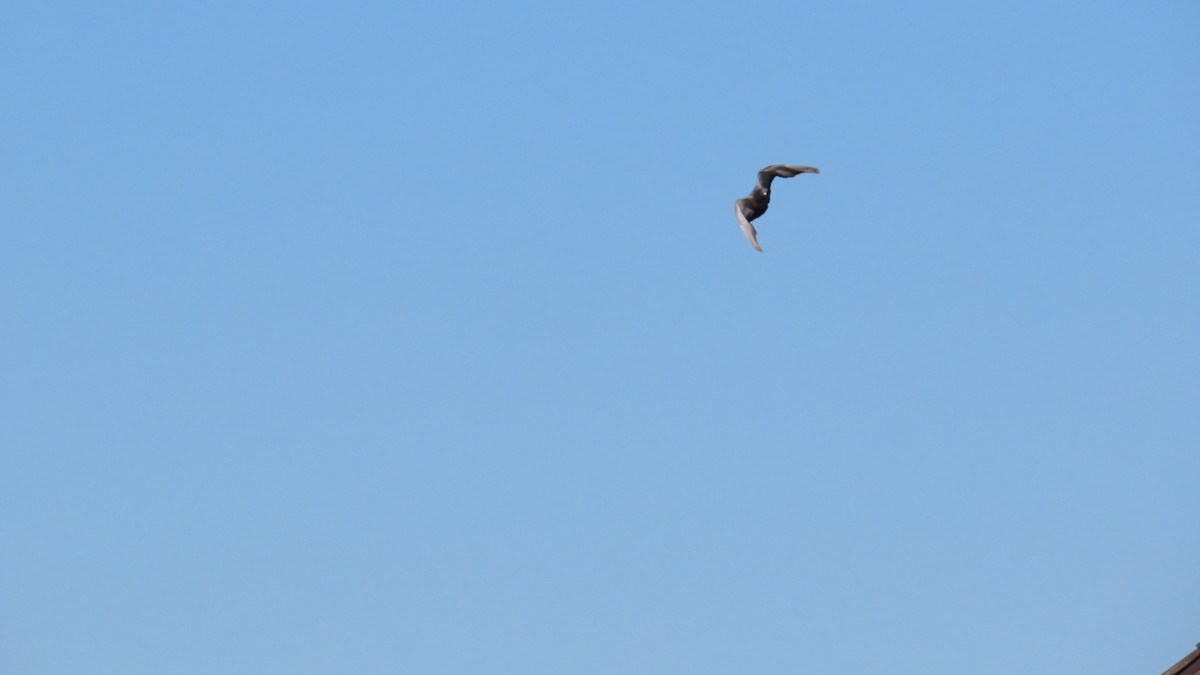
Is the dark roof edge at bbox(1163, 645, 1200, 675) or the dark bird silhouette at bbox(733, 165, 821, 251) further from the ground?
the dark bird silhouette at bbox(733, 165, 821, 251)

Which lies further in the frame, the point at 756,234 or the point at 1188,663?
the point at 1188,663

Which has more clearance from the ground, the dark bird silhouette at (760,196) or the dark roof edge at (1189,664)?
the dark bird silhouette at (760,196)

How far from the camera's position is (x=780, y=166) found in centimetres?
3628

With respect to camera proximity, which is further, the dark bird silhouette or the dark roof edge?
the dark roof edge

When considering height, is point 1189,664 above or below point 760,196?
below

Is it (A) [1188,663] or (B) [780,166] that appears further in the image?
(A) [1188,663]

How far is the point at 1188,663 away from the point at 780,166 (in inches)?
924

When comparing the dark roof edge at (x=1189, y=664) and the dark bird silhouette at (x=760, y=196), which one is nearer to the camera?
the dark bird silhouette at (x=760, y=196)

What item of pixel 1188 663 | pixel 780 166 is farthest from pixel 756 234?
pixel 1188 663

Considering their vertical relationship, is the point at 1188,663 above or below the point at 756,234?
below

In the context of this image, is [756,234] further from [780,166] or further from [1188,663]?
[1188,663]

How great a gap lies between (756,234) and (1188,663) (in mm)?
23412

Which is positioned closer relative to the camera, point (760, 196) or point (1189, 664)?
point (760, 196)

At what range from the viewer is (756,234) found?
35.3 m
